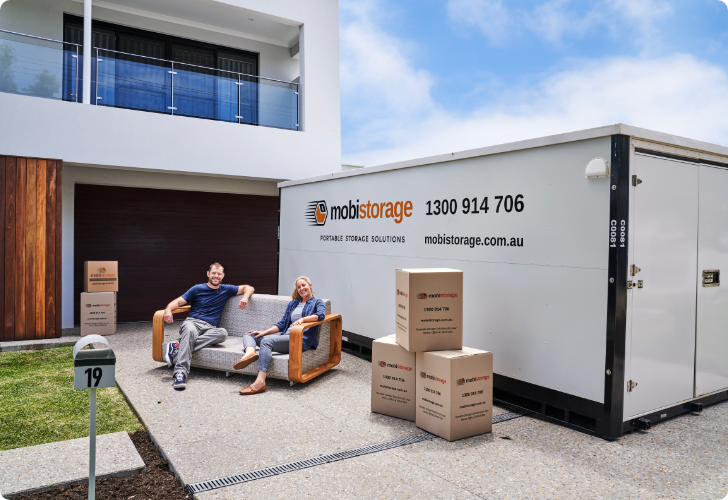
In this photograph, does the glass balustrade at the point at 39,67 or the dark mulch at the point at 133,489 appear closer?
the dark mulch at the point at 133,489

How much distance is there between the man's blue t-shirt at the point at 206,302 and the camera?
5.79 meters

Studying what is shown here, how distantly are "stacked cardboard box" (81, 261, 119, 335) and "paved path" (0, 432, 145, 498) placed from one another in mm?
4581

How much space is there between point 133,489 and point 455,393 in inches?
88.2

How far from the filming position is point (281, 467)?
10.6 ft

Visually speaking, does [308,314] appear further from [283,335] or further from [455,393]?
[455,393]

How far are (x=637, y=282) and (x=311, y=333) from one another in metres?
3.09

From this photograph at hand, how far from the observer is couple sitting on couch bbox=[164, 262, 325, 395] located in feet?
16.7

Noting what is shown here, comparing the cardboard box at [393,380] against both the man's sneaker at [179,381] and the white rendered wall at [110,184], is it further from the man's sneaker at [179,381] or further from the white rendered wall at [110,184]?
the white rendered wall at [110,184]

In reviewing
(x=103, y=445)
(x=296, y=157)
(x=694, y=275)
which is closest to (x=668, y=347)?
(x=694, y=275)

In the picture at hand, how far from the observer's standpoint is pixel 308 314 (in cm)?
537

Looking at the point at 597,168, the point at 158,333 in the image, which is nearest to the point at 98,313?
the point at 158,333

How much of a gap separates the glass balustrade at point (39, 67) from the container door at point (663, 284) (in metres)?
7.98

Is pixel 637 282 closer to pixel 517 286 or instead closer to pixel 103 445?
pixel 517 286

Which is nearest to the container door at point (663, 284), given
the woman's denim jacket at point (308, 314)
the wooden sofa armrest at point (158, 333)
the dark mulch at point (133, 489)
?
the woman's denim jacket at point (308, 314)
